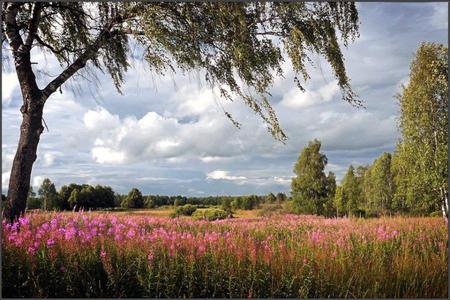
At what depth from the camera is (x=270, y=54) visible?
579cm

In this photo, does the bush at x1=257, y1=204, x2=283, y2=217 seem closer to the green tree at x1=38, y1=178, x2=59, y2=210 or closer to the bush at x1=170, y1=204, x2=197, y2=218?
the bush at x1=170, y1=204, x2=197, y2=218

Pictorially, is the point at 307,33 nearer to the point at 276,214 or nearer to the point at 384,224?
the point at 276,214

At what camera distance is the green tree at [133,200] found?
5129 millimetres

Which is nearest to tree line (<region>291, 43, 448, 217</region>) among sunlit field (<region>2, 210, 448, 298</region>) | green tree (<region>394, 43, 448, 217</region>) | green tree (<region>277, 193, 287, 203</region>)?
green tree (<region>394, 43, 448, 217</region>)

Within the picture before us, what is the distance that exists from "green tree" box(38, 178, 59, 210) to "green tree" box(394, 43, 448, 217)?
18.2ft

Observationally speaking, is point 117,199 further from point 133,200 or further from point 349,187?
point 349,187

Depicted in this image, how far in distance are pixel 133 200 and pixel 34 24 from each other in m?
3.27

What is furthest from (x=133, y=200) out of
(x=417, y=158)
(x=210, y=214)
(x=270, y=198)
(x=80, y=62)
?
(x=417, y=158)

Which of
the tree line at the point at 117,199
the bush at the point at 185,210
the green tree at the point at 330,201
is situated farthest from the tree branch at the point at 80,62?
the green tree at the point at 330,201

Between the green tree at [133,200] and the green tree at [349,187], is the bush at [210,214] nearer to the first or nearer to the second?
the green tree at [133,200]

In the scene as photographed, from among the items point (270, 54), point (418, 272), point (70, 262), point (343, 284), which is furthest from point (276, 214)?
point (70, 262)

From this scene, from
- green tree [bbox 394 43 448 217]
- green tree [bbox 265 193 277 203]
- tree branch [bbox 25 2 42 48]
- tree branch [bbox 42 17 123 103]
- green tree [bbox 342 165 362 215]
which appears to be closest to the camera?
green tree [bbox 265 193 277 203]

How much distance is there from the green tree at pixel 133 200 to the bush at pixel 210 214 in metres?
0.71

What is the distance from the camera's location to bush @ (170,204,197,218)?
5383 millimetres
